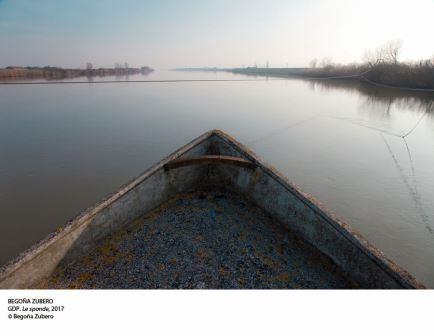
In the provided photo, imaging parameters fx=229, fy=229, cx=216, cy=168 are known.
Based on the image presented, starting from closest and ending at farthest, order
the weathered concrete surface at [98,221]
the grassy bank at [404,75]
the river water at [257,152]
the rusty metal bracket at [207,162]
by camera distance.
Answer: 1. the weathered concrete surface at [98,221]
2. the rusty metal bracket at [207,162]
3. the river water at [257,152]
4. the grassy bank at [404,75]

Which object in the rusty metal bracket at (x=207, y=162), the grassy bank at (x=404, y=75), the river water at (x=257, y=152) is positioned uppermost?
the grassy bank at (x=404, y=75)

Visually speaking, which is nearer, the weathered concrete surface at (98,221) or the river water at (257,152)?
the weathered concrete surface at (98,221)

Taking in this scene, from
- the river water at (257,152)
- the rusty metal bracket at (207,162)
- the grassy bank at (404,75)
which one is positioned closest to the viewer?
the rusty metal bracket at (207,162)

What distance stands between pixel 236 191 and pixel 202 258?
1.67 metres

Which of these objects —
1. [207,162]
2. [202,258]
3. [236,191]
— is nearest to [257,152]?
[236,191]

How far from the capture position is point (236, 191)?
413 cm

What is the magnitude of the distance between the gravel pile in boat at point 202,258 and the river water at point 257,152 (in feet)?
7.95

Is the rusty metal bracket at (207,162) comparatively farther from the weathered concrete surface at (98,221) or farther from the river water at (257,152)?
the river water at (257,152)

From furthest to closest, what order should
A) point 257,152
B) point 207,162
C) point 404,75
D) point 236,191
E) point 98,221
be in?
point 404,75, point 257,152, point 236,191, point 207,162, point 98,221

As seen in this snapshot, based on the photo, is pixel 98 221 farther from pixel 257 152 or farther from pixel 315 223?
pixel 257 152

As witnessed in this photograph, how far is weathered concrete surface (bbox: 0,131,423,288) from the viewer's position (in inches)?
85.4

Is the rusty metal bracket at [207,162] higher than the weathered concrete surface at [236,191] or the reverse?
higher

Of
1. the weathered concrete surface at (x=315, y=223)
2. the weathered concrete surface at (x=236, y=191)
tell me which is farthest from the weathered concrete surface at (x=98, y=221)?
the weathered concrete surface at (x=315, y=223)

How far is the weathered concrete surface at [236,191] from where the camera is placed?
2170 millimetres
